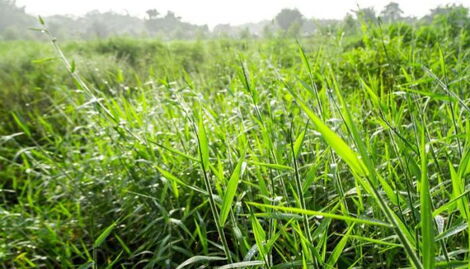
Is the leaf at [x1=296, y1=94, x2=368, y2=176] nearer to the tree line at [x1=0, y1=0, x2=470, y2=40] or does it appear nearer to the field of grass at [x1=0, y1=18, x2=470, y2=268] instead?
the field of grass at [x1=0, y1=18, x2=470, y2=268]

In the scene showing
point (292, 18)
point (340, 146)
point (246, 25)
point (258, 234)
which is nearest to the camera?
point (340, 146)

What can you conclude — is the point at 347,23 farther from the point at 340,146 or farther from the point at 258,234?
the point at 340,146

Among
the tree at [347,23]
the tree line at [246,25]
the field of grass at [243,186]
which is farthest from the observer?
the tree at [347,23]

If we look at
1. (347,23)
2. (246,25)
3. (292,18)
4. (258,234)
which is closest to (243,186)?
(258,234)

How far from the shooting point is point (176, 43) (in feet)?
31.0

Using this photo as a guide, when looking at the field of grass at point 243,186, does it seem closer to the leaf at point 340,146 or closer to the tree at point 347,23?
the leaf at point 340,146

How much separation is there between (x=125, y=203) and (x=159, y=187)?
0.15m

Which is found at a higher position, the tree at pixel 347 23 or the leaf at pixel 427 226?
the tree at pixel 347 23

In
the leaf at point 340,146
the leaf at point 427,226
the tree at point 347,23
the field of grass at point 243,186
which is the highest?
the tree at point 347,23

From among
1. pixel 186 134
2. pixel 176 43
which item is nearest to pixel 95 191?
pixel 186 134

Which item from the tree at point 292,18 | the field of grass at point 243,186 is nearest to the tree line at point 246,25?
the tree at point 292,18

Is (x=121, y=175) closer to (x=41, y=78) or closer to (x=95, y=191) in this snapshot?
(x=95, y=191)

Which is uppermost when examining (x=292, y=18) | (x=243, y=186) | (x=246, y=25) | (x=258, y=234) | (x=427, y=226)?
(x=292, y=18)

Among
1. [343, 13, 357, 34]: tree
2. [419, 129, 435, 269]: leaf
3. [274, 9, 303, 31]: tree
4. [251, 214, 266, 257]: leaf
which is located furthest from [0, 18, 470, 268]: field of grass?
[343, 13, 357, 34]: tree
